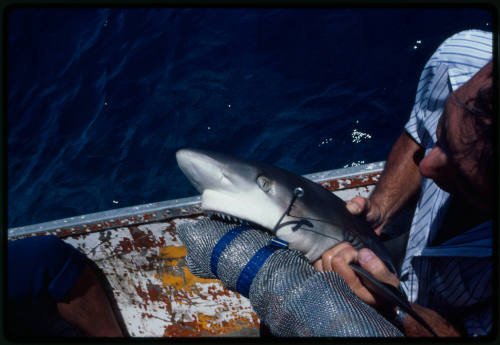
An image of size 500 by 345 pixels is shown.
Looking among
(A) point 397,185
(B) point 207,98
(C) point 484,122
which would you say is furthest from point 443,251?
(B) point 207,98

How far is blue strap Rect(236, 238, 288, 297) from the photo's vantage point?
4.57 feet

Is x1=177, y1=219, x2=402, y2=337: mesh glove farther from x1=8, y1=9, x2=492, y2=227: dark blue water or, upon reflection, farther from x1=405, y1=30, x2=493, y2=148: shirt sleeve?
x1=8, y1=9, x2=492, y2=227: dark blue water

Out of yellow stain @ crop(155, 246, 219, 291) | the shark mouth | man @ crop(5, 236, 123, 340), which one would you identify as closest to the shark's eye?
the shark mouth

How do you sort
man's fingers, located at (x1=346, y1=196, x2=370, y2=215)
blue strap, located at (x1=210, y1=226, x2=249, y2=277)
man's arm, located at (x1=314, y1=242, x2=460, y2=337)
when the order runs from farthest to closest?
man's fingers, located at (x1=346, y1=196, x2=370, y2=215)
blue strap, located at (x1=210, y1=226, x2=249, y2=277)
man's arm, located at (x1=314, y1=242, x2=460, y2=337)

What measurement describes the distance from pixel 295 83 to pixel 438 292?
354 cm

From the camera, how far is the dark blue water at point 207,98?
13.3ft

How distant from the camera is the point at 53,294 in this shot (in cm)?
203

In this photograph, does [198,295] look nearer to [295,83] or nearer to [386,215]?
[386,215]

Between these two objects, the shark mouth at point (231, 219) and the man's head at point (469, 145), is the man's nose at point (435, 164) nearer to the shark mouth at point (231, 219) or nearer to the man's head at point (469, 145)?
the man's head at point (469, 145)

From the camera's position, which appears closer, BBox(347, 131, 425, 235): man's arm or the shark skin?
the shark skin

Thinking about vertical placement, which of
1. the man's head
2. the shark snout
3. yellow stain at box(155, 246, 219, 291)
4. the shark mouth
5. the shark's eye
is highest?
the man's head

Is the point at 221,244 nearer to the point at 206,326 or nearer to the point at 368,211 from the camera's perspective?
the point at 368,211

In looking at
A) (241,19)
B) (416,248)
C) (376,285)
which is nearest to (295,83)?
(241,19)

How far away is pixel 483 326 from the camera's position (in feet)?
4.33
